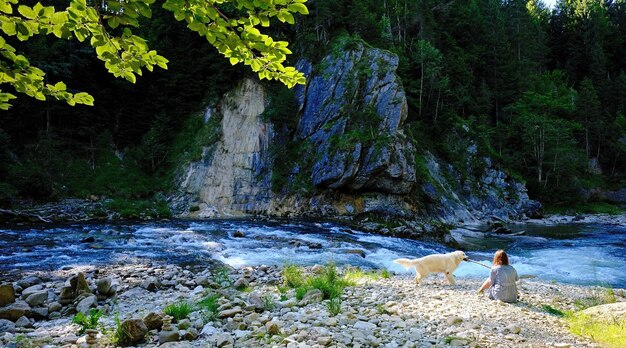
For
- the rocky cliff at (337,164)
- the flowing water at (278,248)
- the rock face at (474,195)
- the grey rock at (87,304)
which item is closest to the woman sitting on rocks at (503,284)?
the flowing water at (278,248)

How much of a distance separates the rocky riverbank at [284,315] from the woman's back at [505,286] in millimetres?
328

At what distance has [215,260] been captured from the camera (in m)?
13.9

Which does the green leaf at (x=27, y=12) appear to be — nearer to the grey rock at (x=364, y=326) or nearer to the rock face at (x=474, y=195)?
the grey rock at (x=364, y=326)

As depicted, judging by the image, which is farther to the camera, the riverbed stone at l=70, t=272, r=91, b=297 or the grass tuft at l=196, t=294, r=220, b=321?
Answer: the riverbed stone at l=70, t=272, r=91, b=297

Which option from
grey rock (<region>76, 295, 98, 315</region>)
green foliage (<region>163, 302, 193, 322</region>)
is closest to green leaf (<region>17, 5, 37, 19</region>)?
green foliage (<region>163, 302, 193, 322</region>)

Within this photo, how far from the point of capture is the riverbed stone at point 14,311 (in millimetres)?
7145

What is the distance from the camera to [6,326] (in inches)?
264

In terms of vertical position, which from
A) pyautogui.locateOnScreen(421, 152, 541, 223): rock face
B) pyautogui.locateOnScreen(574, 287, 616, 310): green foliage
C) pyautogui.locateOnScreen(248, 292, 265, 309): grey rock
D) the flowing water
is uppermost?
pyautogui.locateOnScreen(421, 152, 541, 223): rock face

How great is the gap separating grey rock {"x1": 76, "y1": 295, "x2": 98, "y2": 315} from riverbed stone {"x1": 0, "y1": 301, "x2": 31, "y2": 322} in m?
0.86

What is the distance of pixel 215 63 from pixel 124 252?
94.8ft

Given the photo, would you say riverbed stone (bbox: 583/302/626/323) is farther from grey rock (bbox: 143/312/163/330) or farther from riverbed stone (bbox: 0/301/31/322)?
riverbed stone (bbox: 0/301/31/322)

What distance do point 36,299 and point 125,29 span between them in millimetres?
8047

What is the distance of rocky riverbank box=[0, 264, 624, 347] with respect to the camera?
531 centimetres

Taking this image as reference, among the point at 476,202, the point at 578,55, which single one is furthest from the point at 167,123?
the point at 578,55
